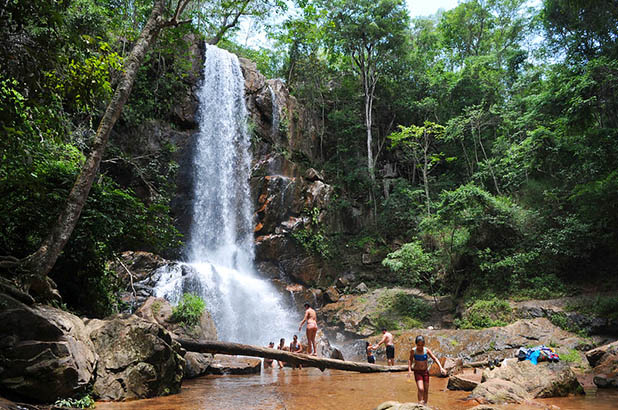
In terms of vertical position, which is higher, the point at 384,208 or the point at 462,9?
the point at 462,9

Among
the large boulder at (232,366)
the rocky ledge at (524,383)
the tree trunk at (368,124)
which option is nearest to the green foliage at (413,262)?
the tree trunk at (368,124)

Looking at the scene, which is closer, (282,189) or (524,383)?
(524,383)

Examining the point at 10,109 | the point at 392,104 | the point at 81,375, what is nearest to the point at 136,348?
the point at 81,375

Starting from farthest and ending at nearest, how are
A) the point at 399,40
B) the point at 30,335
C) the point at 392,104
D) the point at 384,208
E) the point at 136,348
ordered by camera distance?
the point at 392,104 → the point at 399,40 → the point at 384,208 → the point at 136,348 → the point at 30,335

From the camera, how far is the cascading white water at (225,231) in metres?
13.9

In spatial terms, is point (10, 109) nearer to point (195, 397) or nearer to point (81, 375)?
Result: point (81, 375)

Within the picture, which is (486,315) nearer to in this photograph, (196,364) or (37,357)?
(196,364)

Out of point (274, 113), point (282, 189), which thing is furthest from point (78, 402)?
point (274, 113)

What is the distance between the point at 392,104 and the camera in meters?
25.5

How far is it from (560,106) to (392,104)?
40.5 feet

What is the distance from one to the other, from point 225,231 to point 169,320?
8.05m

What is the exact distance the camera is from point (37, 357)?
4.05 m

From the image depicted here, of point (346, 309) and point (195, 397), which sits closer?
point (195, 397)

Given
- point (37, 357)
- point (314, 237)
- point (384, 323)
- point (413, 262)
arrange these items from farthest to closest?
1. point (314, 237)
2. point (413, 262)
3. point (384, 323)
4. point (37, 357)
